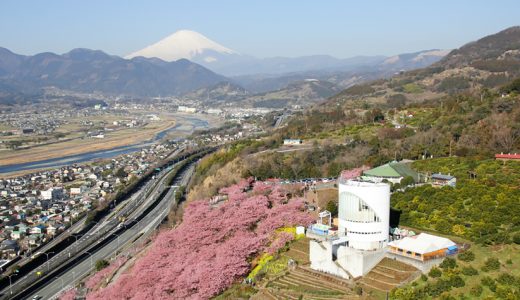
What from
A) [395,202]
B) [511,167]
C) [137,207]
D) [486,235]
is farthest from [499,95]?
[137,207]

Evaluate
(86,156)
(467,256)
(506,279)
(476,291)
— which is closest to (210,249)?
(467,256)

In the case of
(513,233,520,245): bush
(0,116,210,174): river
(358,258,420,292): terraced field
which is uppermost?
(513,233,520,245): bush

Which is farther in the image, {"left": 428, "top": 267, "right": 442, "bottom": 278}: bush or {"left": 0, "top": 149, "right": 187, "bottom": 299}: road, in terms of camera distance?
{"left": 0, "top": 149, "right": 187, "bottom": 299}: road

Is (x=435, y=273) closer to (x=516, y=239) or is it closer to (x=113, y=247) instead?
(x=516, y=239)

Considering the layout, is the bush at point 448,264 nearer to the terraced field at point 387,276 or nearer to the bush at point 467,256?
the bush at point 467,256

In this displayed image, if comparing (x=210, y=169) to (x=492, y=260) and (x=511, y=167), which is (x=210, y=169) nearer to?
(x=511, y=167)

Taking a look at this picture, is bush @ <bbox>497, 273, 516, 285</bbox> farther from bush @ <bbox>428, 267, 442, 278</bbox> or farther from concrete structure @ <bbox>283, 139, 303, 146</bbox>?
concrete structure @ <bbox>283, 139, 303, 146</bbox>

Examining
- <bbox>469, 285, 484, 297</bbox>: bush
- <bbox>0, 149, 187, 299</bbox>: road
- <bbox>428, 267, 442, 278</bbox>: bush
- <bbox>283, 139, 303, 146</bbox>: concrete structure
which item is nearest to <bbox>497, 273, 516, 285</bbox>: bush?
<bbox>469, 285, 484, 297</bbox>: bush
